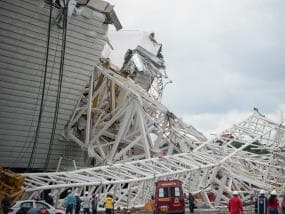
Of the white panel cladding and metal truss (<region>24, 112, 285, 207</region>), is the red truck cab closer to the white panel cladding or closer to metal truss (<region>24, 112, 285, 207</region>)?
metal truss (<region>24, 112, 285, 207</region>)

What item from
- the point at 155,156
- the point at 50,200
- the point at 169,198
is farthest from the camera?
the point at 155,156

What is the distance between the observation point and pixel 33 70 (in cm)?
4069

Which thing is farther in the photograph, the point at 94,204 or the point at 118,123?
the point at 118,123

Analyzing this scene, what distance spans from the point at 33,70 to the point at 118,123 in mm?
16999

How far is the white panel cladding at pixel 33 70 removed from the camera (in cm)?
3828

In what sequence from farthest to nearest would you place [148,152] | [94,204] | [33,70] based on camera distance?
[148,152] < [33,70] < [94,204]

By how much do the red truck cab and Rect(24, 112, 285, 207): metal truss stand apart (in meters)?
3.80

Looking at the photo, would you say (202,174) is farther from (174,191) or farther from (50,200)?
(50,200)

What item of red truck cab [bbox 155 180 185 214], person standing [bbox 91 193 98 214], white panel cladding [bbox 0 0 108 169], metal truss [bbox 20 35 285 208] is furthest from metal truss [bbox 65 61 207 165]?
red truck cab [bbox 155 180 185 214]

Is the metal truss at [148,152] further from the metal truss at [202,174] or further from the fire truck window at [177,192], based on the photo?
the fire truck window at [177,192]

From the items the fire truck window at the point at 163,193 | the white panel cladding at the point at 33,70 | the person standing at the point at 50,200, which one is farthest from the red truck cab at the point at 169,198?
the white panel cladding at the point at 33,70

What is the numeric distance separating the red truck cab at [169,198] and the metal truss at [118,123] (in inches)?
614

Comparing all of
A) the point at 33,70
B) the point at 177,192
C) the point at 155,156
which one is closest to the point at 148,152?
the point at 155,156

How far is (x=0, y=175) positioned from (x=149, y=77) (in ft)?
107
